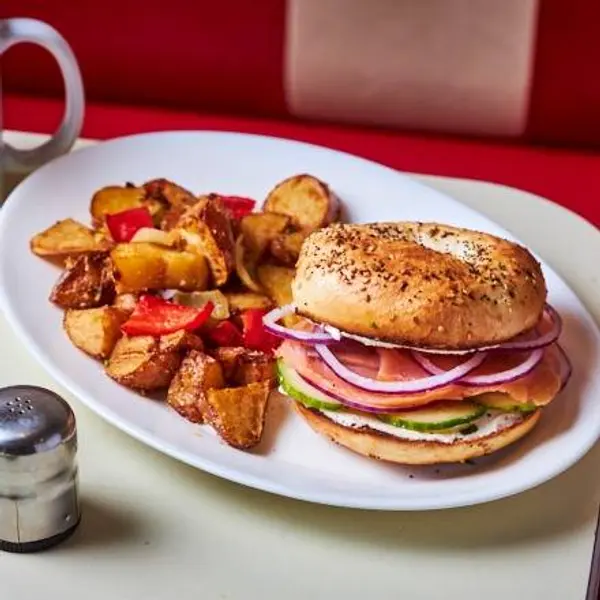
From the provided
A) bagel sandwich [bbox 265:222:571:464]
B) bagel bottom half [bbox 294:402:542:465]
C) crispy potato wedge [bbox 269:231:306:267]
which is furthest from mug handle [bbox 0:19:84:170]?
bagel bottom half [bbox 294:402:542:465]

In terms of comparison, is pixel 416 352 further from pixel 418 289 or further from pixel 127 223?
pixel 127 223

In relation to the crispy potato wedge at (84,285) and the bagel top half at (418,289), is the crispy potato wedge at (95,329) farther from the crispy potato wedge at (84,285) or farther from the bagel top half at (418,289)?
the bagel top half at (418,289)

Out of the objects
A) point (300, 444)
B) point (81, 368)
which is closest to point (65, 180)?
point (81, 368)

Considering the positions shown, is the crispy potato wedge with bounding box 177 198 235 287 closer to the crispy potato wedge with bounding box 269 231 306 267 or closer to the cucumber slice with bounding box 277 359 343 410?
the crispy potato wedge with bounding box 269 231 306 267

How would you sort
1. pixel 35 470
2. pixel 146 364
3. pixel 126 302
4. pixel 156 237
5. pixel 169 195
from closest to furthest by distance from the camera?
pixel 35 470 → pixel 146 364 → pixel 126 302 → pixel 156 237 → pixel 169 195

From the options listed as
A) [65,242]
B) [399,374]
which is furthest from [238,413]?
[65,242]

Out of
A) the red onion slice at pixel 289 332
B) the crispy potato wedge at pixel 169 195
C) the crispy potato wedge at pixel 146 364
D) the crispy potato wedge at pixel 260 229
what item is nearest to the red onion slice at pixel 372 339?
the red onion slice at pixel 289 332

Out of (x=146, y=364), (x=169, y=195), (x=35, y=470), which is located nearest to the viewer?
(x=35, y=470)
